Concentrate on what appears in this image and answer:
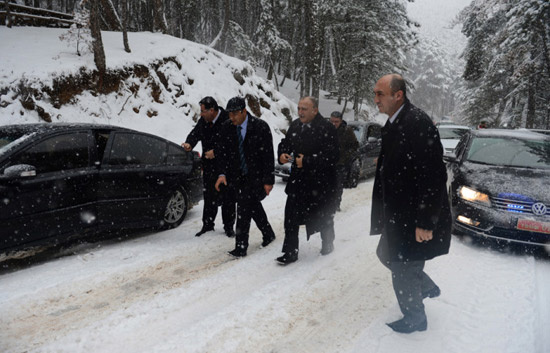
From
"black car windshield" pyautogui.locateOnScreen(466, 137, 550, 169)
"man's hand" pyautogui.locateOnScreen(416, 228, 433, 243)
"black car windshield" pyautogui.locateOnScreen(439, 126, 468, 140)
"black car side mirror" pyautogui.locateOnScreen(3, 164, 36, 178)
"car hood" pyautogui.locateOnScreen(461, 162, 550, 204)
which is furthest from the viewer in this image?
"black car windshield" pyautogui.locateOnScreen(439, 126, 468, 140)

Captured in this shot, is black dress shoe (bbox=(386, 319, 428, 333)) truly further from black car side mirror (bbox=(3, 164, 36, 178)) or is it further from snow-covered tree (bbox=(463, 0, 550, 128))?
snow-covered tree (bbox=(463, 0, 550, 128))

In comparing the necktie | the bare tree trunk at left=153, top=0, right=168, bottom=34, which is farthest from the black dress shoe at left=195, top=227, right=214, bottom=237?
the bare tree trunk at left=153, top=0, right=168, bottom=34

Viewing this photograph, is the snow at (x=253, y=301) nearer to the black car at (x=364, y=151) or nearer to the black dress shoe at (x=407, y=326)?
the black dress shoe at (x=407, y=326)

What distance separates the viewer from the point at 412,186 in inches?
113

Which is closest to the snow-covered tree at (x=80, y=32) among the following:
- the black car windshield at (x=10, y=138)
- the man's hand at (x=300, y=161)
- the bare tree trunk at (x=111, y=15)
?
the bare tree trunk at (x=111, y=15)

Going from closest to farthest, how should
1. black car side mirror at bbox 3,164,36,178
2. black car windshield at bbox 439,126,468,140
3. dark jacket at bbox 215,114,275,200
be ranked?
black car side mirror at bbox 3,164,36,178, dark jacket at bbox 215,114,275,200, black car windshield at bbox 439,126,468,140

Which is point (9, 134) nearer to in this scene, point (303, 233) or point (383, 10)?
point (303, 233)

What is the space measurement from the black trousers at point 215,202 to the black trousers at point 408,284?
284 centimetres

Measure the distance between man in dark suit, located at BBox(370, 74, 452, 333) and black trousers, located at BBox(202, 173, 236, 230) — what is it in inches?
112

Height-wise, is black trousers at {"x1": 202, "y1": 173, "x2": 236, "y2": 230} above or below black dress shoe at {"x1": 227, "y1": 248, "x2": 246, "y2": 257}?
above

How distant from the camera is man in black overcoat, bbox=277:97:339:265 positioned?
15.0 feet

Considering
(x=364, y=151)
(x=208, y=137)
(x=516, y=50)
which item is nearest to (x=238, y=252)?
(x=208, y=137)

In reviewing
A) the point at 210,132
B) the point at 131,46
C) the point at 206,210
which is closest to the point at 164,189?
the point at 206,210

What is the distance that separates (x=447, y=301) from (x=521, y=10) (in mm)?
16692
